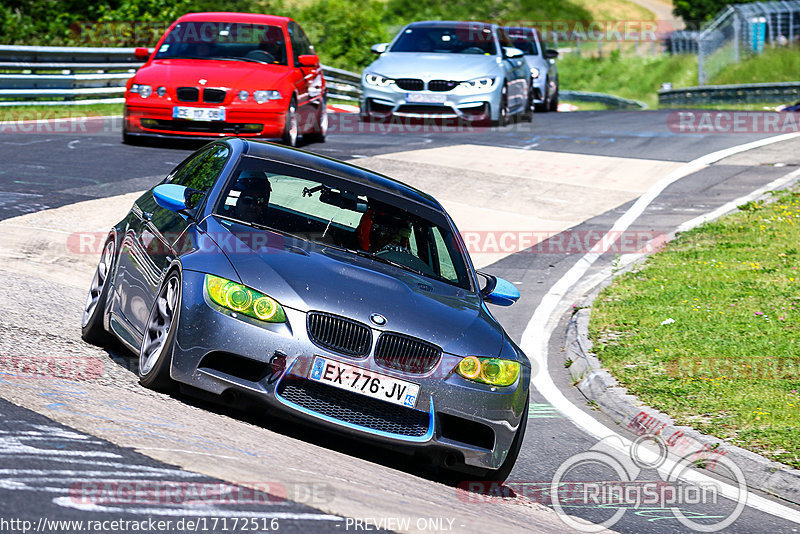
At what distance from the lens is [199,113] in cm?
1537

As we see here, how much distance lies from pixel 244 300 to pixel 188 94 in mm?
A: 10239

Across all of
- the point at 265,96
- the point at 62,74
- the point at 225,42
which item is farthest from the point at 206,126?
the point at 62,74

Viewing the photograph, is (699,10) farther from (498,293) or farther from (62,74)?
(498,293)

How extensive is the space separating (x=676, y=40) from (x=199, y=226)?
61.0 metres

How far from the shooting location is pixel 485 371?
5.85m

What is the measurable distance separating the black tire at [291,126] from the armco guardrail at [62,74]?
22.7ft

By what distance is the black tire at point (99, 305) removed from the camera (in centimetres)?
717

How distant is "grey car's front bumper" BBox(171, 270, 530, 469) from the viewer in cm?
553

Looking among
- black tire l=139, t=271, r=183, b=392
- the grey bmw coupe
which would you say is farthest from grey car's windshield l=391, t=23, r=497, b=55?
black tire l=139, t=271, r=183, b=392

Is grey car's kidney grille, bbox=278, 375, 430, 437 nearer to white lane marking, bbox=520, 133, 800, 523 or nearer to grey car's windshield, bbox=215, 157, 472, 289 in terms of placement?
grey car's windshield, bbox=215, 157, 472, 289

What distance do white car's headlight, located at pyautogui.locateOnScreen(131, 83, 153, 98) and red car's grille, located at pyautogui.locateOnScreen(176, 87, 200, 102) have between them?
1.27ft

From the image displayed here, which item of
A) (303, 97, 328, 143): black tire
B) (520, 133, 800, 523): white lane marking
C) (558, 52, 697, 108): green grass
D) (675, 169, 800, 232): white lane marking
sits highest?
(303, 97, 328, 143): black tire

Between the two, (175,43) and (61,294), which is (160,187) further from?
(175,43)

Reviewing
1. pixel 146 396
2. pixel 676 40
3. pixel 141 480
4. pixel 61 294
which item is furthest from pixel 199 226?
pixel 676 40
